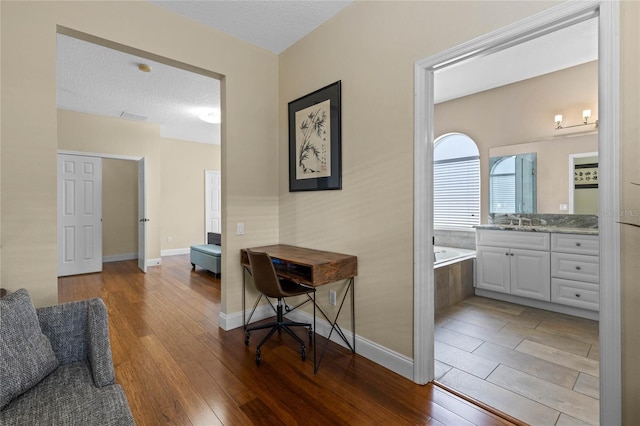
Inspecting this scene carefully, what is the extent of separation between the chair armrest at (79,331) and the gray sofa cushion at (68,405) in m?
0.10

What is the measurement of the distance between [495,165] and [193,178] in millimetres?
6287

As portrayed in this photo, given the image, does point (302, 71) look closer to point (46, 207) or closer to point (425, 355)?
point (46, 207)

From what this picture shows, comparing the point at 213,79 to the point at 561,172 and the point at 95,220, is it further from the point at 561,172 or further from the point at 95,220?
the point at 561,172

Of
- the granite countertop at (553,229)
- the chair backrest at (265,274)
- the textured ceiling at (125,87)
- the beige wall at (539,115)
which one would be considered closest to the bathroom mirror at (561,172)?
the beige wall at (539,115)

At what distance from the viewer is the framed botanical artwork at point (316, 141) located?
2531mm

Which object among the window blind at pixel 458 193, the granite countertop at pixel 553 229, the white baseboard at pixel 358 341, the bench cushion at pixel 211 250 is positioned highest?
the window blind at pixel 458 193

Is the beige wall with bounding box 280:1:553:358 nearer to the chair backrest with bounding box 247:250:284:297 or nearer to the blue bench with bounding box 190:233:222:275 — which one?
the chair backrest with bounding box 247:250:284:297

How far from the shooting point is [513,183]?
13.1ft

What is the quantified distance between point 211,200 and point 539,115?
265 inches

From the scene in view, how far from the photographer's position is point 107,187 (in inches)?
245

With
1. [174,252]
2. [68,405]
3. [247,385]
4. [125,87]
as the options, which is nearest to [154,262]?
[174,252]

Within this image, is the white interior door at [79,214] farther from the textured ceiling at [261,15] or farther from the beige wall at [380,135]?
the beige wall at [380,135]

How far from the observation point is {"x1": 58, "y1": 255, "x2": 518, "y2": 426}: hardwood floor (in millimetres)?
1658

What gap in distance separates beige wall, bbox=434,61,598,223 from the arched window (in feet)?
0.48
